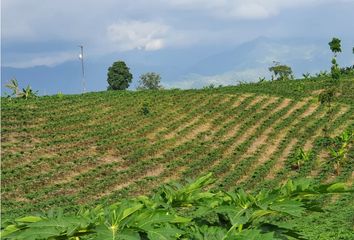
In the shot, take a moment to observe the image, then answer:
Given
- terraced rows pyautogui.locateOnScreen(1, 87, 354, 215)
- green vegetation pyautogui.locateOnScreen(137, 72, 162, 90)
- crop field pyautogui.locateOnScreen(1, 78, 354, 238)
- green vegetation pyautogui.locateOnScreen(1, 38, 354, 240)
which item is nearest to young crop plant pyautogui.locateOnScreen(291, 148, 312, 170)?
green vegetation pyautogui.locateOnScreen(1, 38, 354, 240)

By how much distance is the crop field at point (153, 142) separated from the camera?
22.9m

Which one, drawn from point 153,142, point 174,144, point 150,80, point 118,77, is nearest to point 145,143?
point 153,142

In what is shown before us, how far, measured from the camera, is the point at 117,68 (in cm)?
7956

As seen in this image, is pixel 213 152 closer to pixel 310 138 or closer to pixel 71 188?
pixel 310 138

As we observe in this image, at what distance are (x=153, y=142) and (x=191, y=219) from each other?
2724 centimetres

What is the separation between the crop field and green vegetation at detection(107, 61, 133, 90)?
3547 cm

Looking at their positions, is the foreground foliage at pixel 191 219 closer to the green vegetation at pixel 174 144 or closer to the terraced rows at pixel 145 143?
the green vegetation at pixel 174 144

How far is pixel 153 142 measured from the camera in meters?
29.5

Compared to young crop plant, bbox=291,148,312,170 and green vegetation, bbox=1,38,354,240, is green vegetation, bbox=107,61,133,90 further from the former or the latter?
young crop plant, bbox=291,148,312,170

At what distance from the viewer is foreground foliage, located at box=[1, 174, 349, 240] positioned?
201 centimetres

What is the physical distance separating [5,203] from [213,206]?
1970 centimetres

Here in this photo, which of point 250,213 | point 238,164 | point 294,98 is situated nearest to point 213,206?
point 250,213

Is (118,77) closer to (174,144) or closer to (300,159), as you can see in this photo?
Result: (174,144)

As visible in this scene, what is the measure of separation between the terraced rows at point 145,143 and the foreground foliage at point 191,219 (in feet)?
60.2
